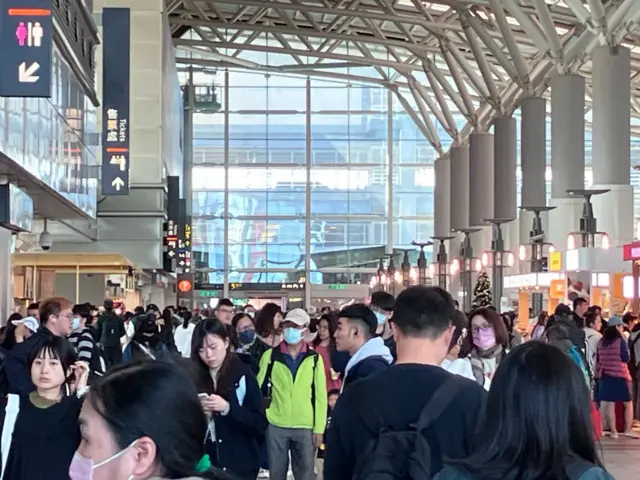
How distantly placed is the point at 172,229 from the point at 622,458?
28.1 meters

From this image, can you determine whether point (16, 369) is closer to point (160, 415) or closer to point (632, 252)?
point (160, 415)

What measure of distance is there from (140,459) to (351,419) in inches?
67.7

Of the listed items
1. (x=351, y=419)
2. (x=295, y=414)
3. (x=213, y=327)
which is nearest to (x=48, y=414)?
(x=213, y=327)

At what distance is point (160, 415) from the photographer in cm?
229

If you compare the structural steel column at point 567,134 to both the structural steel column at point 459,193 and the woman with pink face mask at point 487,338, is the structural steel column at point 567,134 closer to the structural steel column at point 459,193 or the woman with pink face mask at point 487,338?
the structural steel column at point 459,193

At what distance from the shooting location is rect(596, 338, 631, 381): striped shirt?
611 inches

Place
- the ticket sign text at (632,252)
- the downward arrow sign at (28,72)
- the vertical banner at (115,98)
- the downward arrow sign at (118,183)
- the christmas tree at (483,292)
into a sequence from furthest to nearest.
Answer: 1. the christmas tree at (483,292)
2. the downward arrow sign at (118,183)
3. the vertical banner at (115,98)
4. the ticket sign text at (632,252)
5. the downward arrow sign at (28,72)

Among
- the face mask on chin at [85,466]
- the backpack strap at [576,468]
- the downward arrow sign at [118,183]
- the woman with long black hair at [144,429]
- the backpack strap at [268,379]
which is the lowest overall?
the backpack strap at [268,379]

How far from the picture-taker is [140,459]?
7.45ft

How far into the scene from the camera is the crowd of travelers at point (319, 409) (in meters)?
2.32

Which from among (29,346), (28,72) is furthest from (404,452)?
(28,72)

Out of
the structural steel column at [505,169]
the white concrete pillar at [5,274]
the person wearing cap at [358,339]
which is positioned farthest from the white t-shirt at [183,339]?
the structural steel column at [505,169]

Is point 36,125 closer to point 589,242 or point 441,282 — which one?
point 589,242

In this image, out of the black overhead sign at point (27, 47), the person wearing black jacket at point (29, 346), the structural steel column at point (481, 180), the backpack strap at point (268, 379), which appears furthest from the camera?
the structural steel column at point (481, 180)
